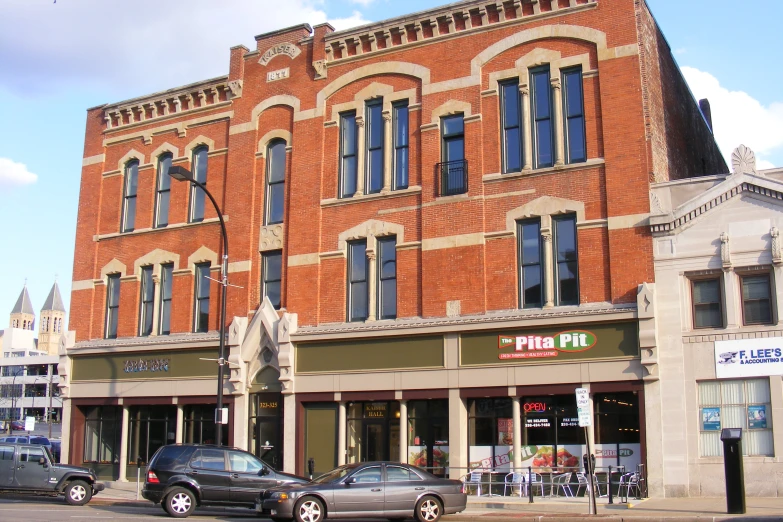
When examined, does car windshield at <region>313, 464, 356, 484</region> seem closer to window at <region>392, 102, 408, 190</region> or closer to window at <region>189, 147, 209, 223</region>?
window at <region>392, 102, 408, 190</region>

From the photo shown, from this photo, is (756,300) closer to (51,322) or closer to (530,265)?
(530,265)

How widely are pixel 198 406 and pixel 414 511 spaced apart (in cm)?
1402

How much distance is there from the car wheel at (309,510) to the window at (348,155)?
1263cm

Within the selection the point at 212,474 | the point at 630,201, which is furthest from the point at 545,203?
the point at 212,474

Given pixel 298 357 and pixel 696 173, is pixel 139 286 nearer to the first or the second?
pixel 298 357

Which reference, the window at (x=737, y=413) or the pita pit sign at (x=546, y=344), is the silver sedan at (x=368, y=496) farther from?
the window at (x=737, y=413)

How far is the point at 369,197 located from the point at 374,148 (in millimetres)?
1788

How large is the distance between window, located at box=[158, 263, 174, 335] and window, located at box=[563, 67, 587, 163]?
1526 cm

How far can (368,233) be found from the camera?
26.3 m

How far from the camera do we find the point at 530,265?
23.8 meters

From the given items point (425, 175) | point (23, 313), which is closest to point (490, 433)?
point (425, 175)

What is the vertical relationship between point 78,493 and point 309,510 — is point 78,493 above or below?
below

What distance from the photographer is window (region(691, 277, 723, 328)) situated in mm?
21359

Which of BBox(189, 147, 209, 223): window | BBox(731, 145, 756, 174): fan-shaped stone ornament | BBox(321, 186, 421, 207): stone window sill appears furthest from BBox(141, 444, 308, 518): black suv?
BBox(731, 145, 756, 174): fan-shaped stone ornament
